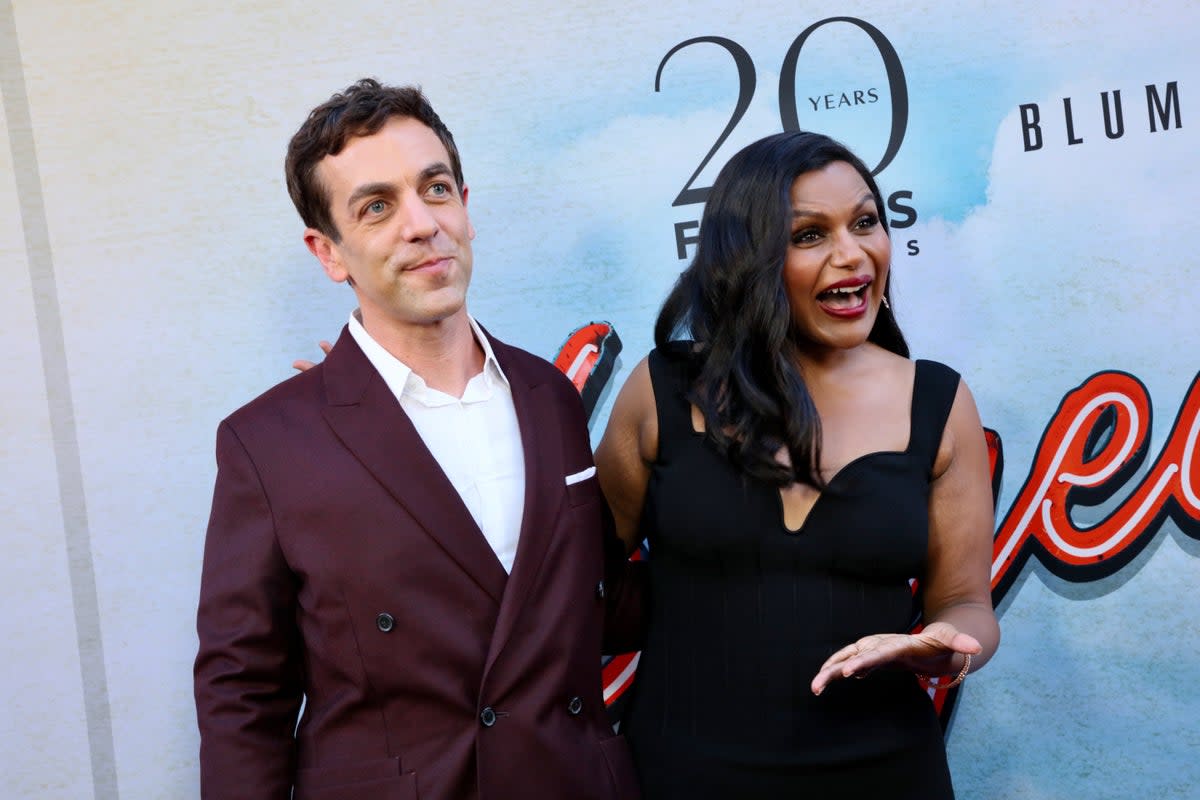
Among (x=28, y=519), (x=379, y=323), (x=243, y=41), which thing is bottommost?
(x=28, y=519)

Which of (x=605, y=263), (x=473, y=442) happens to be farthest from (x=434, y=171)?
(x=605, y=263)

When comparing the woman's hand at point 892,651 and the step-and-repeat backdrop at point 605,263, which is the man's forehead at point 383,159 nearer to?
the step-and-repeat backdrop at point 605,263

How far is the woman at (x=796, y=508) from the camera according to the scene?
216cm

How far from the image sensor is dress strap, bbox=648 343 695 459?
2301 millimetres

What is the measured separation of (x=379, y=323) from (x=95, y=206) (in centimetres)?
134

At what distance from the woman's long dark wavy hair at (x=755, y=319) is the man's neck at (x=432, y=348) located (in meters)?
0.45

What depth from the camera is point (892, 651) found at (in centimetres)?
194

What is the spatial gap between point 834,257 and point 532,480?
69 cm

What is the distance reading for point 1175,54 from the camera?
111 inches

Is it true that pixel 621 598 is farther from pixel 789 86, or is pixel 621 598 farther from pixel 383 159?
pixel 789 86

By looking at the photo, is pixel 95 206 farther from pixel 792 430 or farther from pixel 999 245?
pixel 999 245

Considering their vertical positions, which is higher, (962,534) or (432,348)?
(432,348)

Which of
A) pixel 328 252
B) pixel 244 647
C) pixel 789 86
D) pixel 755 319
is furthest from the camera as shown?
pixel 789 86

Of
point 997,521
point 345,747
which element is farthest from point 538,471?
point 997,521
